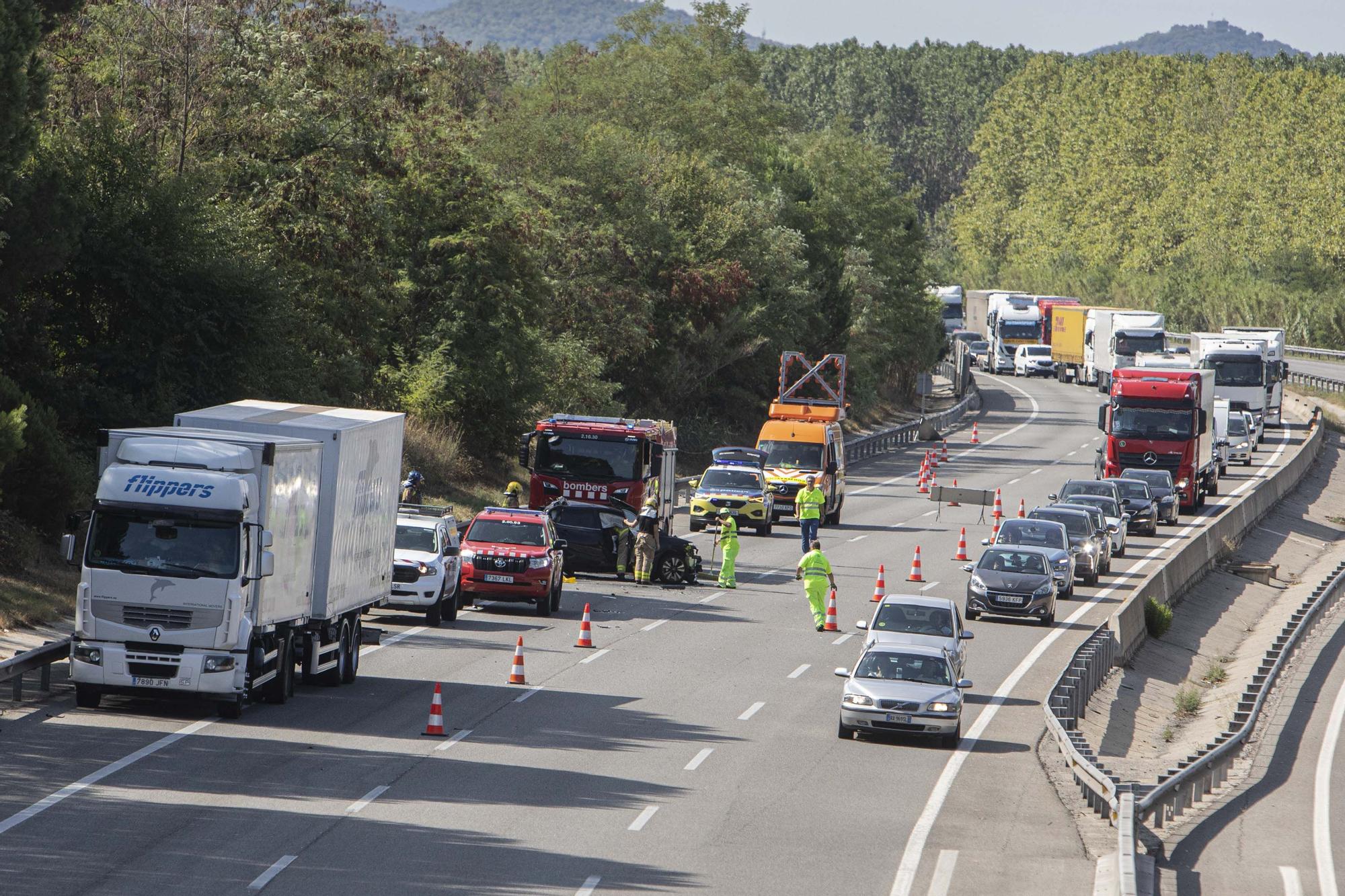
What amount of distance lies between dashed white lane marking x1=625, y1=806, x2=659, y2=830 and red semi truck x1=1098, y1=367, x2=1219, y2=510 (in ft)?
120

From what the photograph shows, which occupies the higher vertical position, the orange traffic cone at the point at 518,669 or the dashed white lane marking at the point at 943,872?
the dashed white lane marking at the point at 943,872

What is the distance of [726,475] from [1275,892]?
2946 cm

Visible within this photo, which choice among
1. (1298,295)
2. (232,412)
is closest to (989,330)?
(1298,295)

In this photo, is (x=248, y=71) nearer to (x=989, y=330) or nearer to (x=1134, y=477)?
(x=1134, y=477)

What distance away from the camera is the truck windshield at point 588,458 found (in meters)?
38.0

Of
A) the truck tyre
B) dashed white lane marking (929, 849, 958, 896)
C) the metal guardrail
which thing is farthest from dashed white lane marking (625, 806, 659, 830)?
the metal guardrail

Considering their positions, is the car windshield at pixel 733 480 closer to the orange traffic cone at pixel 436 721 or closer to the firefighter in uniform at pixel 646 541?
the firefighter in uniform at pixel 646 541

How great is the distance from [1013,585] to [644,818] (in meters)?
17.3

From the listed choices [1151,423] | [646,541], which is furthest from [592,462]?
[1151,423]

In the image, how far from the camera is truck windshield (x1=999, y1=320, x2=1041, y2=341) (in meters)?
112

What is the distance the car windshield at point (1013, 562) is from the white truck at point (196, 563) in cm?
1578

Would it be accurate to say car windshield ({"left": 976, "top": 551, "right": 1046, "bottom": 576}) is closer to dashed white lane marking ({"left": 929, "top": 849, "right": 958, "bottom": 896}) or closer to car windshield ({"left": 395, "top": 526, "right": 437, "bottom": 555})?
car windshield ({"left": 395, "top": 526, "right": 437, "bottom": 555})

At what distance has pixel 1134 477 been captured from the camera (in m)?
51.3

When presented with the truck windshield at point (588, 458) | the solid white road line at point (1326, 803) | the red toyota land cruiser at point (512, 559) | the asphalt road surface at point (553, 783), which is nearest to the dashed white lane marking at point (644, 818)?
the asphalt road surface at point (553, 783)
